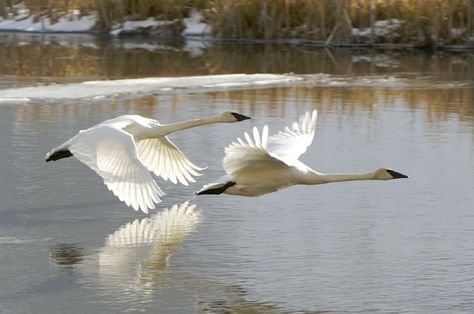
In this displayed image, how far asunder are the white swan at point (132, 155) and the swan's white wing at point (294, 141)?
331 mm

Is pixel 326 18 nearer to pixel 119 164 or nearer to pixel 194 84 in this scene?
pixel 194 84

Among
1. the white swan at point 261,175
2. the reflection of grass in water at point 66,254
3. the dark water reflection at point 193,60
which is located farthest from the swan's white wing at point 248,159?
the dark water reflection at point 193,60

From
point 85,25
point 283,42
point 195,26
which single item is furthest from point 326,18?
point 85,25

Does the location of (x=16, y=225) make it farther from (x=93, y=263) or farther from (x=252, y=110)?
(x=252, y=110)

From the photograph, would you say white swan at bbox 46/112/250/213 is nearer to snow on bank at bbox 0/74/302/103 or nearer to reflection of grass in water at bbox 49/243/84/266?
reflection of grass in water at bbox 49/243/84/266

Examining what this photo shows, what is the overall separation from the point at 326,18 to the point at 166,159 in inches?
515

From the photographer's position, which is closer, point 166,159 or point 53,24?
point 166,159

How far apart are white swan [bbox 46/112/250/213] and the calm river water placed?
0.24 m

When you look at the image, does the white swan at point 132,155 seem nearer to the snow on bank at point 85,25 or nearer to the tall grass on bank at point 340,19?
the tall grass on bank at point 340,19

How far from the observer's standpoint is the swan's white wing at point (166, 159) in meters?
9.23

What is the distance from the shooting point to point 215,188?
25.6 feet

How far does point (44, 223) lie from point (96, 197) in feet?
3.20

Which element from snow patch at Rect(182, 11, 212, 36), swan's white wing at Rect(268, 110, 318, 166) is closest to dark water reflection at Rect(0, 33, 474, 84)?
snow patch at Rect(182, 11, 212, 36)

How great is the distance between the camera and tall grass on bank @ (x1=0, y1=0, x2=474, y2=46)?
2106 cm
